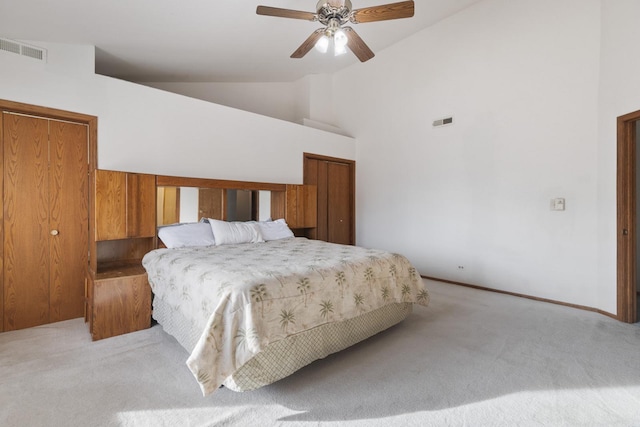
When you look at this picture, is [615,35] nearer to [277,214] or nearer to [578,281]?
[578,281]

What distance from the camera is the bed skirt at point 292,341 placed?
1.82 m

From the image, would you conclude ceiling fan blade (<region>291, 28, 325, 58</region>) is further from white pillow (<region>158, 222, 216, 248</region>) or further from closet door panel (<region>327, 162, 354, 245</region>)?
closet door panel (<region>327, 162, 354, 245</region>)

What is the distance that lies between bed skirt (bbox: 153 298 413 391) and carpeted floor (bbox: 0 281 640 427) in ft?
0.34

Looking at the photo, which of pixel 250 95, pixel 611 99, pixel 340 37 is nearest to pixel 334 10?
pixel 340 37

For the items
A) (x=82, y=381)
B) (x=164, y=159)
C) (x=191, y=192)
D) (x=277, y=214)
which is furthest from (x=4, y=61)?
(x=277, y=214)

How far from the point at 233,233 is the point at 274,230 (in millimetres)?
643

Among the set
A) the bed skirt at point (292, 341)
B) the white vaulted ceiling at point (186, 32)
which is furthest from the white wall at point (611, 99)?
the bed skirt at point (292, 341)

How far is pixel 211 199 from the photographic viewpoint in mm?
4027

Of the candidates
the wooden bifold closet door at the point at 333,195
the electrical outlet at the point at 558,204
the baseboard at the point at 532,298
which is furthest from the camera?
the wooden bifold closet door at the point at 333,195

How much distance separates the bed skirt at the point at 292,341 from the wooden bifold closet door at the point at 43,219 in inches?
42.6

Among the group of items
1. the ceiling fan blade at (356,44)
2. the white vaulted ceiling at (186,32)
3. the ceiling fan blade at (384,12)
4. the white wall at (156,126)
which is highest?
the white vaulted ceiling at (186,32)

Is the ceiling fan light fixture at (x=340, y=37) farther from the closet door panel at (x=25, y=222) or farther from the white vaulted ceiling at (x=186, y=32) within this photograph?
the closet door panel at (x=25, y=222)

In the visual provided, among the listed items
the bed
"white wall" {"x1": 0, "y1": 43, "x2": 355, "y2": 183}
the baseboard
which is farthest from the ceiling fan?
the baseboard

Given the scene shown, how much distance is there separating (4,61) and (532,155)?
18.1ft
